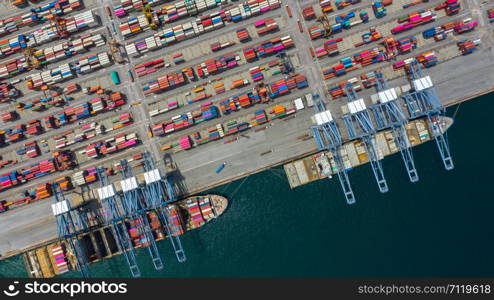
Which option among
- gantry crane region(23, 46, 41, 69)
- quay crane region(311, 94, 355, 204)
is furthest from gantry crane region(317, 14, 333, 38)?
gantry crane region(23, 46, 41, 69)

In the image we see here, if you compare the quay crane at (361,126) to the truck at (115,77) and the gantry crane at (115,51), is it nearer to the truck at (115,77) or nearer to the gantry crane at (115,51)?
the truck at (115,77)

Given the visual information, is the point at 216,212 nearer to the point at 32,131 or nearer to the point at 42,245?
the point at 42,245

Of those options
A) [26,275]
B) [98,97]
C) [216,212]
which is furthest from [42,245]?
[216,212]

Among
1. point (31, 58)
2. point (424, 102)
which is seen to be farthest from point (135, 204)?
point (424, 102)

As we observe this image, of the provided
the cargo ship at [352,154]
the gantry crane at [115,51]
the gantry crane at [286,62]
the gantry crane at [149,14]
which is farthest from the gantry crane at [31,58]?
the cargo ship at [352,154]

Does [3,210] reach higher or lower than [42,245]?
higher

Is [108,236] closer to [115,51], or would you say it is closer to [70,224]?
[70,224]
